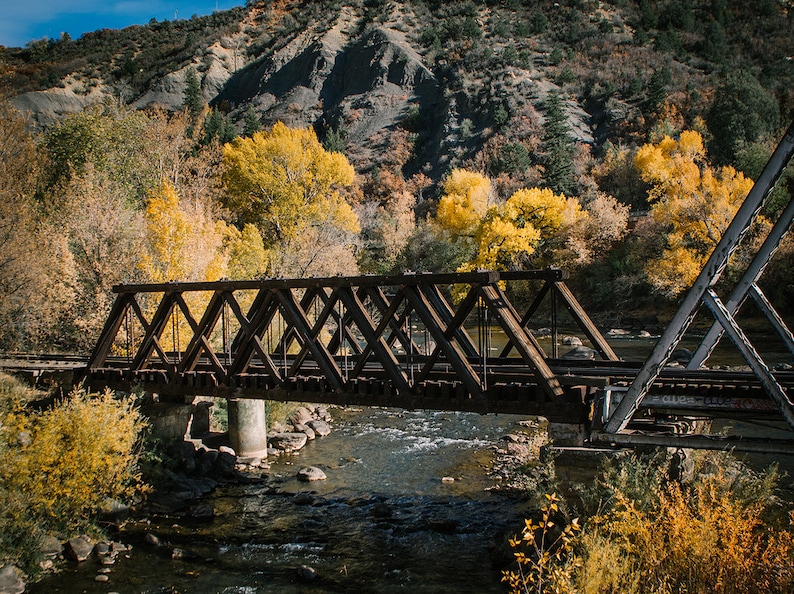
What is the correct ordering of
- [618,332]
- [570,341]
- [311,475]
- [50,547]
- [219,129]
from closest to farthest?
[50,547], [311,475], [570,341], [618,332], [219,129]

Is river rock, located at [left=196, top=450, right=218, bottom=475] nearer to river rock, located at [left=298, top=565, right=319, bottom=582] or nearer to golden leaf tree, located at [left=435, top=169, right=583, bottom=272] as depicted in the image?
river rock, located at [left=298, top=565, right=319, bottom=582]

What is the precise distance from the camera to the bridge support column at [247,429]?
1756 centimetres

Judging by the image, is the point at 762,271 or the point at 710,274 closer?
the point at 710,274

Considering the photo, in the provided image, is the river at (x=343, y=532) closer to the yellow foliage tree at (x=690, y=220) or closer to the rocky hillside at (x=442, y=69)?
the yellow foliage tree at (x=690, y=220)

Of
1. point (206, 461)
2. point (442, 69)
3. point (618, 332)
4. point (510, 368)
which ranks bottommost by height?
point (618, 332)

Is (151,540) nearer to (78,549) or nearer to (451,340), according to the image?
(78,549)

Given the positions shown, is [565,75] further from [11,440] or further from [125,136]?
[11,440]

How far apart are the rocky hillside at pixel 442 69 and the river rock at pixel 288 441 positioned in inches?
2594

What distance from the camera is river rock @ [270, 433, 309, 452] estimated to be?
61.9ft

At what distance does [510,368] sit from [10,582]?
9.20m

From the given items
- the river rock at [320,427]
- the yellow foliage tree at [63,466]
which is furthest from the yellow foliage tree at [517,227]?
the yellow foliage tree at [63,466]

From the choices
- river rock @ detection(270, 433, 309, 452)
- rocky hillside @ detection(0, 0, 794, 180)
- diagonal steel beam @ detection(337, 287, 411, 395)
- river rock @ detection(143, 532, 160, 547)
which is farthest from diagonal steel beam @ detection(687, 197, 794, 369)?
rocky hillside @ detection(0, 0, 794, 180)

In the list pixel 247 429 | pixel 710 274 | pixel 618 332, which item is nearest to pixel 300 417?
pixel 247 429

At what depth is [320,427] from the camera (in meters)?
20.6
